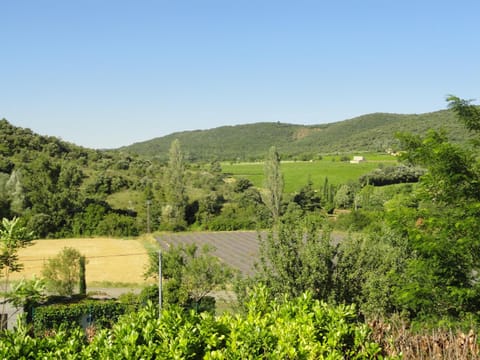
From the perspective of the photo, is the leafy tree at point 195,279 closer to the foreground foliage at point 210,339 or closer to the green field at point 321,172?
the foreground foliage at point 210,339

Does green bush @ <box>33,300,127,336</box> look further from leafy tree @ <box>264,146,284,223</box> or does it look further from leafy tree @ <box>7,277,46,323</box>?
leafy tree @ <box>264,146,284,223</box>

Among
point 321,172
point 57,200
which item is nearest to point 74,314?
point 57,200

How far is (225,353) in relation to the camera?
554 centimetres

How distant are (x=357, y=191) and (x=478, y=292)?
58.3 metres

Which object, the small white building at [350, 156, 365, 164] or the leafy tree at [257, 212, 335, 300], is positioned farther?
the small white building at [350, 156, 365, 164]

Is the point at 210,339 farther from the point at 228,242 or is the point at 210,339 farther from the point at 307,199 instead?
the point at 307,199

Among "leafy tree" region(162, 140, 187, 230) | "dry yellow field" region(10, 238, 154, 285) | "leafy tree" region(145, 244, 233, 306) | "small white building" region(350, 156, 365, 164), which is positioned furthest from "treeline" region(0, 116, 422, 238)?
"leafy tree" region(145, 244, 233, 306)

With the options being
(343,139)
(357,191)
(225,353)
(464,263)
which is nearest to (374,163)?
(357,191)

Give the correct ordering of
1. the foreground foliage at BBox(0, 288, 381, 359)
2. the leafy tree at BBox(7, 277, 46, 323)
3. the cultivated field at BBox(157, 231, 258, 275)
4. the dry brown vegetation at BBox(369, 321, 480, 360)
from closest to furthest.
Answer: the leafy tree at BBox(7, 277, 46, 323)
the foreground foliage at BBox(0, 288, 381, 359)
the dry brown vegetation at BBox(369, 321, 480, 360)
the cultivated field at BBox(157, 231, 258, 275)

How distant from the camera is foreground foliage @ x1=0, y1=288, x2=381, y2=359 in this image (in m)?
5.33

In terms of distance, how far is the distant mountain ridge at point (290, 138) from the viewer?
123688 mm

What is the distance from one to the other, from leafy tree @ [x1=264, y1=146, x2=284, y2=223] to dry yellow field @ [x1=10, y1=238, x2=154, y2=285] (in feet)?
51.6

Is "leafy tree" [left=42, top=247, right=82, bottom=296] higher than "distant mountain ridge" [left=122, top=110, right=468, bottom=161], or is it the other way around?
"distant mountain ridge" [left=122, top=110, right=468, bottom=161]

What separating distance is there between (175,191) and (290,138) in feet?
404
